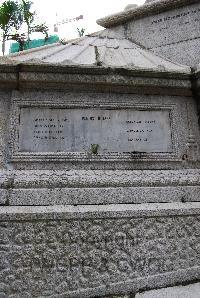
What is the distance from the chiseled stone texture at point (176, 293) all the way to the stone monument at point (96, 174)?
58mm

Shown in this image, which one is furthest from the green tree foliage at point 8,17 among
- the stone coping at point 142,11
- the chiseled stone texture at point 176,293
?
the chiseled stone texture at point 176,293

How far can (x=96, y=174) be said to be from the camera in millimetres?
2713

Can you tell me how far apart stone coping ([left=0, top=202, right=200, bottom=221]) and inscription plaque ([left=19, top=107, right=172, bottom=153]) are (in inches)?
19.2

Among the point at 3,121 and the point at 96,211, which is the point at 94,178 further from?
the point at 3,121

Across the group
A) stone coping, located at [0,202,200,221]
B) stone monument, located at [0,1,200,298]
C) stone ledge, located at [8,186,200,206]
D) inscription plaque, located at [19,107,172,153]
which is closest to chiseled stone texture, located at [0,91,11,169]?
stone monument, located at [0,1,200,298]

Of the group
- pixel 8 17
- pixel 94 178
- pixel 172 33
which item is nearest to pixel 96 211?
pixel 94 178

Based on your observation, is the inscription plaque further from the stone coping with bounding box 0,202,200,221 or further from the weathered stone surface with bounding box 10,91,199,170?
the stone coping with bounding box 0,202,200,221

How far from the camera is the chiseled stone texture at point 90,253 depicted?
2361mm

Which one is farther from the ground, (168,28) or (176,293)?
(168,28)

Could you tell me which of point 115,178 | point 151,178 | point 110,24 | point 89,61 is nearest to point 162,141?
point 151,178

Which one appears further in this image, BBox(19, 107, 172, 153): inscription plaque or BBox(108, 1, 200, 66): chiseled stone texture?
BBox(108, 1, 200, 66): chiseled stone texture

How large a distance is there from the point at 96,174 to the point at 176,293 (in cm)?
104

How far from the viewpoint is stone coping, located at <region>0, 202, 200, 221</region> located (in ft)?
7.98

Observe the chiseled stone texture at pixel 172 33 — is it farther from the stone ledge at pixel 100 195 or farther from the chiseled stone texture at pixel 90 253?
the chiseled stone texture at pixel 90 253
